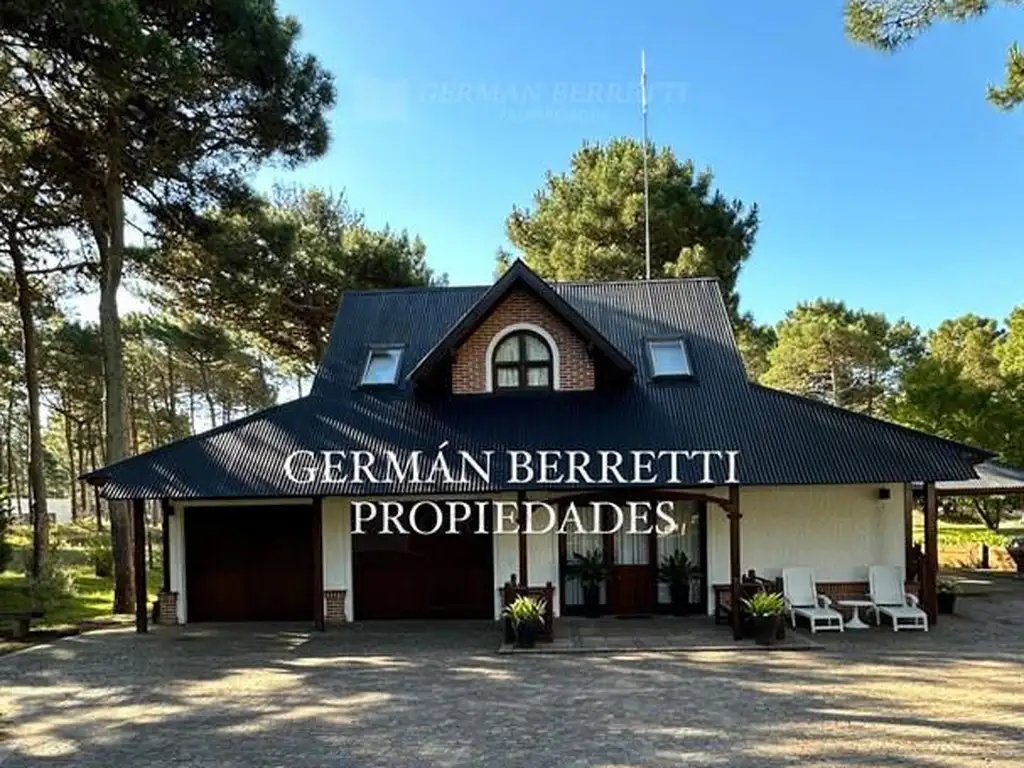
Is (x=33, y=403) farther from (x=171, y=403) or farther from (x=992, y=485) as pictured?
(x=171, y=403)

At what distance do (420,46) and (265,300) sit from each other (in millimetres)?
6991

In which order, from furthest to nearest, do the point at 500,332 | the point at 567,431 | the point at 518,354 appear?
1. the point at 518,354
2. the point at 500,332
3. the point at 567,431

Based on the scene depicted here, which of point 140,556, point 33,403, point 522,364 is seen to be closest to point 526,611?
point 522,364

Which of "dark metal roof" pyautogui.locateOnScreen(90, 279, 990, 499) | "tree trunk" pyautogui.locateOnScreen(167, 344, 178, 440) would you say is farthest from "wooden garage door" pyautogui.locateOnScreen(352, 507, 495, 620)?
"tree trunk" pyautogui.locateOnScreen(167, 344, 178, 440)

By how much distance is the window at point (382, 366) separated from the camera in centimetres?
1566

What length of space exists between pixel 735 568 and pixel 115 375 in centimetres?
1268

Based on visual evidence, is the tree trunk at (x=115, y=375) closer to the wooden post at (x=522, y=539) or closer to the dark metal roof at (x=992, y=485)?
the wooden post at (x=522, y=539)

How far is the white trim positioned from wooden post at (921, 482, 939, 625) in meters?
6.14

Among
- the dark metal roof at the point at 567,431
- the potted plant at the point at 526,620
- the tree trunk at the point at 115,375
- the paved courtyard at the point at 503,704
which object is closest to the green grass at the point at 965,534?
the dark metal roof at the point at 567,431

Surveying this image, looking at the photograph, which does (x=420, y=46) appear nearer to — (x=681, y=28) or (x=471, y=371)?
(x=681, y=28)

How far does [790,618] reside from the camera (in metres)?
13.3

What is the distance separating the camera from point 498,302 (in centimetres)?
1490

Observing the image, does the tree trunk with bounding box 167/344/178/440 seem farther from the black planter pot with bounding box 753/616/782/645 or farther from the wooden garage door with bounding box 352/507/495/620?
the black planter pot with bounding box 753/616/782/645

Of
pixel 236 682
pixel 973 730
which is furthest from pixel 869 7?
pixel 236 682
